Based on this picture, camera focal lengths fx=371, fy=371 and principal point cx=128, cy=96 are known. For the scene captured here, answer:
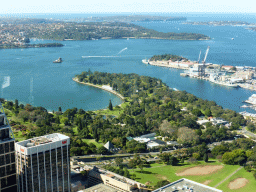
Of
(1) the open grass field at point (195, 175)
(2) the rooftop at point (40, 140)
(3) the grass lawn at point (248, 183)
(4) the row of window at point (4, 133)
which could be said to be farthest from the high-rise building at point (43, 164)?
(3) the grass lawn at point (248, 183)

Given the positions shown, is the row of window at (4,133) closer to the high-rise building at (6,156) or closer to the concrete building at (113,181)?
the high-rise building at (6,156)

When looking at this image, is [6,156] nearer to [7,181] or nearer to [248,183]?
[7,181]

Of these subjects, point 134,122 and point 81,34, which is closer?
point 134,122

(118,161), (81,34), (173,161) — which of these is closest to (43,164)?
(118,161)

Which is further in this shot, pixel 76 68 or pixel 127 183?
pixel 76 68

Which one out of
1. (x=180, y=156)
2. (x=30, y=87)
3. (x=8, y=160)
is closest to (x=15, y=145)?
(x=8, y=160)

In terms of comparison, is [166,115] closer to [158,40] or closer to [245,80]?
[245,80]

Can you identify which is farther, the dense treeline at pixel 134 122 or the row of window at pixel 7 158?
the dense treeline at pixel 134 122
